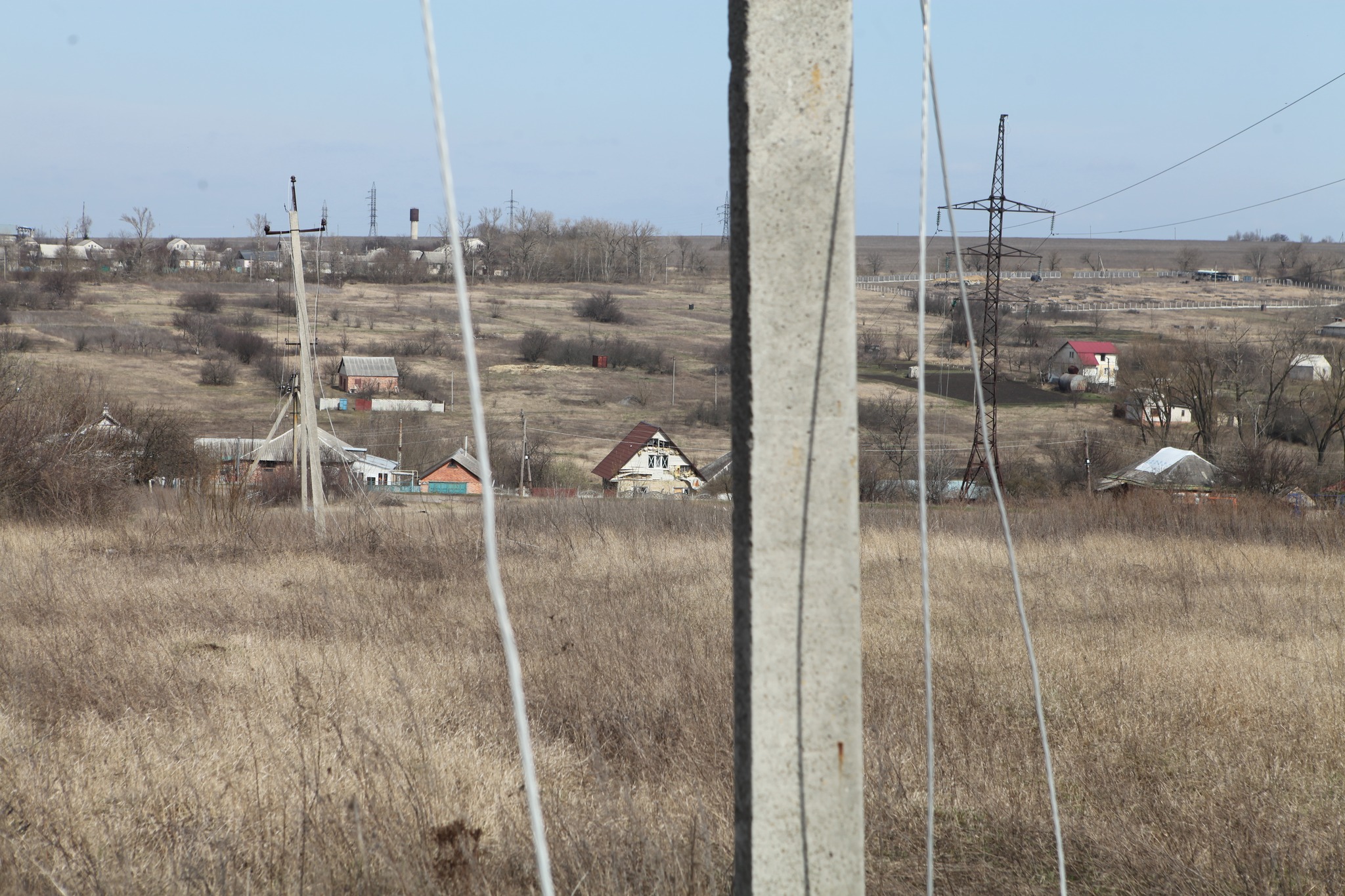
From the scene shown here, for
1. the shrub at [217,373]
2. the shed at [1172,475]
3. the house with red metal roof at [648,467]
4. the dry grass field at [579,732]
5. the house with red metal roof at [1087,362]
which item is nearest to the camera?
the dry grass field at [579,732]

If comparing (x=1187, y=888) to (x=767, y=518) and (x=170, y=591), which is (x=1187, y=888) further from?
(x=170, y=591)

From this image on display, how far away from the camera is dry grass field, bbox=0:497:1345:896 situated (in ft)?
10.5

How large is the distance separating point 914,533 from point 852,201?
1448cm

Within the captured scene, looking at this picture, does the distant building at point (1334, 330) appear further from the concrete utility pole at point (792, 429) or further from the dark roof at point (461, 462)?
the concrete utility pole at point (792, 429)

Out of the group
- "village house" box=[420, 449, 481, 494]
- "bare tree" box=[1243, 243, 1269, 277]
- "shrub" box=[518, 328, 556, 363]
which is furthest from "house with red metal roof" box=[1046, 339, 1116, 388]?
"bare tree" box=[1243, 243, 1269, 277]

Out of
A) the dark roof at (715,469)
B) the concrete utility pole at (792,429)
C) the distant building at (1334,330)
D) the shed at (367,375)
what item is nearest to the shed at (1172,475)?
the dark roof at (715,469)

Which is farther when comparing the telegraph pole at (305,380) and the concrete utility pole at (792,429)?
the telegraph pole at (305,380)

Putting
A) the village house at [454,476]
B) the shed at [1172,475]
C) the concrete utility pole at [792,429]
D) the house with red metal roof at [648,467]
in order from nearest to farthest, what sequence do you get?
the concrete utility pole at [792,429] < the shed at [1172,475] < the house with red metal roof at [648,467] < the village house at [454,476]

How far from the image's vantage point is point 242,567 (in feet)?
33.9

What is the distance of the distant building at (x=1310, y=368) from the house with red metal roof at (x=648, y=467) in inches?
1169

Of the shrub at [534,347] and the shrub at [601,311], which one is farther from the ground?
the shrub at [601,311]

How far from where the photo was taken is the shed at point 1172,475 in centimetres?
3222

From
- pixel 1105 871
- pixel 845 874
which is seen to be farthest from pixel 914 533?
pixel 845 874

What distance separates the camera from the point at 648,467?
41.8 m
